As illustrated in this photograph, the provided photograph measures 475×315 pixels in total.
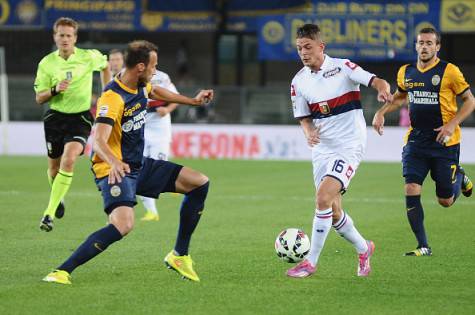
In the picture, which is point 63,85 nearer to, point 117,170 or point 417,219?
point 117,170

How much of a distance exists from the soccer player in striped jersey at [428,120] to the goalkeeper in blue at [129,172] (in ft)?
9.20

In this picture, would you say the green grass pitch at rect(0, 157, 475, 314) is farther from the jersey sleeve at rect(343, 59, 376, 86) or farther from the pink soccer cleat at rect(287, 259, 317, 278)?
the jersey sleeve at rect(343, 59, 376, 86)

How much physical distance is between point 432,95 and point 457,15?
16.5 meters

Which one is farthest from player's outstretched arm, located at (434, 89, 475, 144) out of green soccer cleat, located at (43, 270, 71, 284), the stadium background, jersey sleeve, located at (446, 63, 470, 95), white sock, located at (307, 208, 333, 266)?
the stadium background

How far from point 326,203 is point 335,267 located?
0.98m

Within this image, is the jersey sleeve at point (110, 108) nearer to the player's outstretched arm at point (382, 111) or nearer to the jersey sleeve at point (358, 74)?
the jersey sleeve at point (358, 74)

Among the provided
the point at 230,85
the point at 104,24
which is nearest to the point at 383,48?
the point at 230,85

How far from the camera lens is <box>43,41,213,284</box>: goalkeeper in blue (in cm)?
823

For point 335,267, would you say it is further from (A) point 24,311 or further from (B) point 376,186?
(B) point 376,186

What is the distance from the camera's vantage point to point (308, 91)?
9.28 meters

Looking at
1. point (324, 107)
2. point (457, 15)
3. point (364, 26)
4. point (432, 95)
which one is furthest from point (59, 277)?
point (457, 15)

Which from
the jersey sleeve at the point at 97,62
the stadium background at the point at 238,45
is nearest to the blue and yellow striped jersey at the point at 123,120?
the jersey sleeve at the point at 97,62

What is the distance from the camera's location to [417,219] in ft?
34.9

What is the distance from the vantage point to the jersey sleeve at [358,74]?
8.91 m
